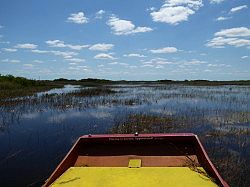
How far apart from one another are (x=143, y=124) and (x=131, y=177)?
819 cm

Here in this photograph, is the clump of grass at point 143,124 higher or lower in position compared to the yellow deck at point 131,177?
lower

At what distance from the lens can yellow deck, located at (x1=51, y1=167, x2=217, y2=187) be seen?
204 inches

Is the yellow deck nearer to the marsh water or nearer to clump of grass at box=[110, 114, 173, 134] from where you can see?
the marsh water

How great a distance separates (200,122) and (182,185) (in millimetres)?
9500

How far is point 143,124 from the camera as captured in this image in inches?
539

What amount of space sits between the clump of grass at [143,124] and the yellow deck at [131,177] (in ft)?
21.2

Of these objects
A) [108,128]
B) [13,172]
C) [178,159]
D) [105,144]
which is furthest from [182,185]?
[108,128]

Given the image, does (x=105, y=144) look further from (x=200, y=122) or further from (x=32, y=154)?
(x=200, y=122)

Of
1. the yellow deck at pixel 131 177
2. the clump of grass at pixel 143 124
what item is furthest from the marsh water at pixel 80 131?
the yellow deck at pixel 131 177

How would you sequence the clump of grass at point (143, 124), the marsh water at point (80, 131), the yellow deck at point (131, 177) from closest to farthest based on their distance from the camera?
the yellow deck at point (131, 177) → the marsh water at point (80, 131) → the clump of grass at point (143, 124)

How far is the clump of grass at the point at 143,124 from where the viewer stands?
41.4 feet

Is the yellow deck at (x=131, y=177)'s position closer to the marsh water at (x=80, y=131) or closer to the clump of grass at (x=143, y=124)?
the marsh water at (x=80, y=131)

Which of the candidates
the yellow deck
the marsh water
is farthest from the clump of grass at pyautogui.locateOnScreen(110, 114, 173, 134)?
the yellow deck

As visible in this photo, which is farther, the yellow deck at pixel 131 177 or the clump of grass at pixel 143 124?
the clump of grass at pixel 143 124
